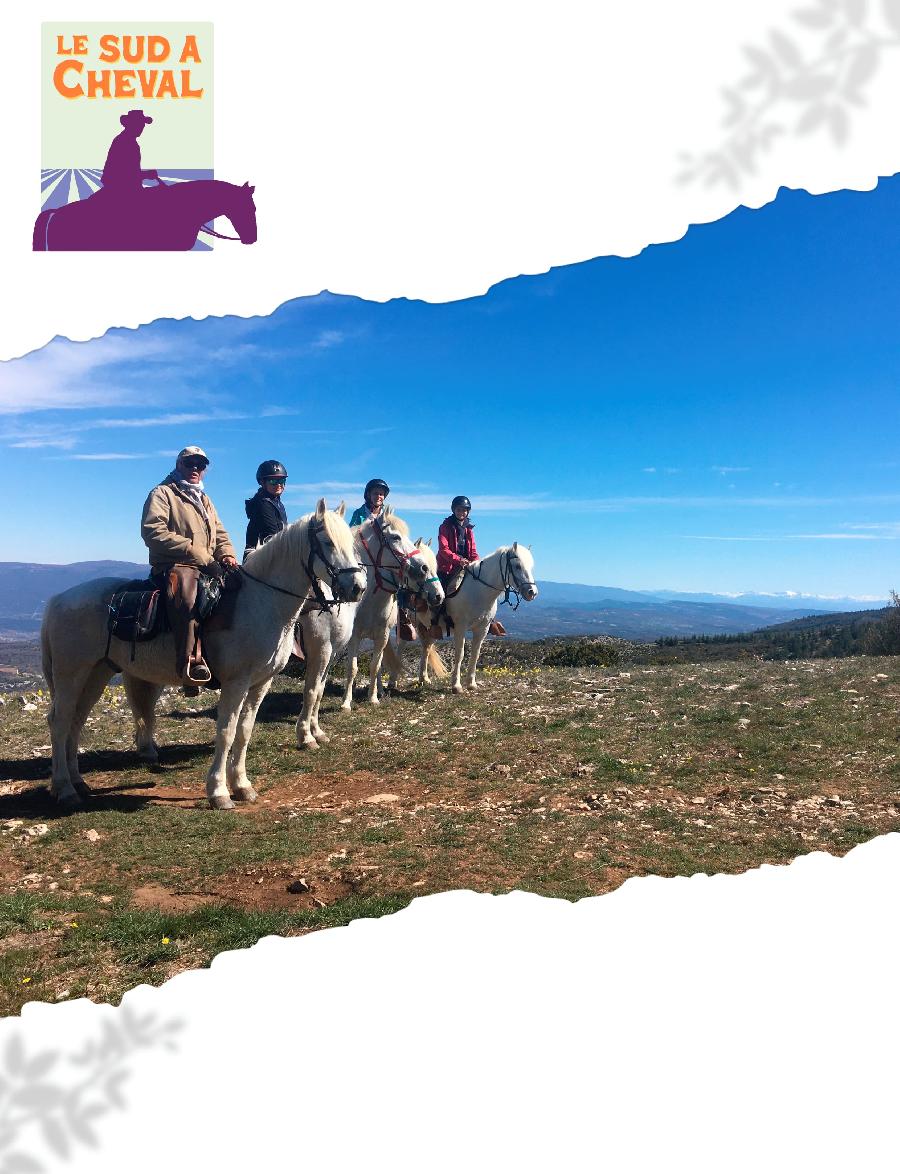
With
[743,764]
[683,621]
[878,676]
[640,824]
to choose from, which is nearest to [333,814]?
[640,824]

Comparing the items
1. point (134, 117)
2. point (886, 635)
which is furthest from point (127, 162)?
point (886, 635)

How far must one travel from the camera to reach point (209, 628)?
7352mm

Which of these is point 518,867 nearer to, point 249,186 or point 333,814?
point 333,814

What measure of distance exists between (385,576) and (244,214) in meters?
9.21

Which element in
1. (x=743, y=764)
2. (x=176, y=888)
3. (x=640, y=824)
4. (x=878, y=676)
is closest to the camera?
(x=176, y=888)

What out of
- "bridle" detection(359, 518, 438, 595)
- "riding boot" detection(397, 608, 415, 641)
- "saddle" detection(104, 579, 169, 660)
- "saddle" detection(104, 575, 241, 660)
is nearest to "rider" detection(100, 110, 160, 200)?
"saddle" detection(104, 575, 241, 660)

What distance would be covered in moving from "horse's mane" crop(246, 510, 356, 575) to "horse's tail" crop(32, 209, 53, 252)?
4580 mm

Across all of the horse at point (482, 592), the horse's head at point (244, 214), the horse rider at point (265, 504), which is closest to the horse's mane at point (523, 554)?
the horse at point (482, 592)

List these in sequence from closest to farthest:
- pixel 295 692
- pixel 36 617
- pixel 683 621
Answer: pixel 36 617 < pixel 295 692 < pixel 683 621

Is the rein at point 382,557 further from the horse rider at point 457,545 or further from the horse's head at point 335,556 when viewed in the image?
the horse's head at point 335,556

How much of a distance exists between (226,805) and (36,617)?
121 inches

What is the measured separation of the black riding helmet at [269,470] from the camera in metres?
9.58

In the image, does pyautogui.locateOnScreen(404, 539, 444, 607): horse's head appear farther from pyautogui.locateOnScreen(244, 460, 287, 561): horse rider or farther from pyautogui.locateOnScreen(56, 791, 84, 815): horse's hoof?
pyautogui.locateOnScreen(56, 791, 84, 815): horse's hoof

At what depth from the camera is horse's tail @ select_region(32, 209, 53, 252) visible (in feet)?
8.08
